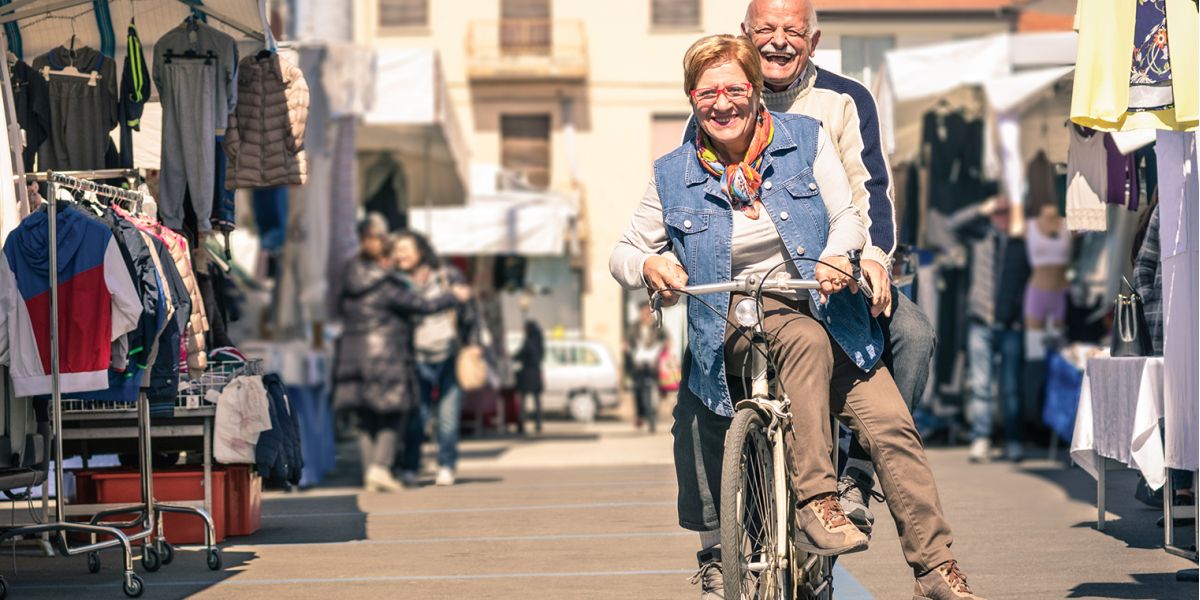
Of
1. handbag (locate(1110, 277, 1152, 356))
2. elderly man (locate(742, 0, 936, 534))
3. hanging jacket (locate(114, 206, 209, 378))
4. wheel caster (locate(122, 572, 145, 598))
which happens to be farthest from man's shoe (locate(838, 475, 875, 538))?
hanging jacket (locate(114, 206, 209, 378))

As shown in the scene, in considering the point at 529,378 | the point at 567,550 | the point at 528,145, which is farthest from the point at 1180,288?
the point at 528,145

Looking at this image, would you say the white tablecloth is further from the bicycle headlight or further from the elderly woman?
the bicycle headlight

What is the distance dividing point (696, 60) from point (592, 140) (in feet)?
115

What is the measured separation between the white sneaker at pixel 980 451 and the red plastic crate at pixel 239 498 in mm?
7641

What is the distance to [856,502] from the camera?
583 cm

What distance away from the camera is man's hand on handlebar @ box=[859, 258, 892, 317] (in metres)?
5.40

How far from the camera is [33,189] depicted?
843 cm

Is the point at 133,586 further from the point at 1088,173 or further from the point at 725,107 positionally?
the point at 1088,173

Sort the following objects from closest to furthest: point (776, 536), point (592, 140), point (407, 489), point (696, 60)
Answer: point (776, 536) → point (696, 60) → point (407, 489) → point (592, 140)

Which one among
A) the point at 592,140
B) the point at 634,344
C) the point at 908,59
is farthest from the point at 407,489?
the point at 592,140

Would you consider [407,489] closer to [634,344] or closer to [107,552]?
[107,552]

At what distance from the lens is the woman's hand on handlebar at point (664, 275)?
17.6 ft

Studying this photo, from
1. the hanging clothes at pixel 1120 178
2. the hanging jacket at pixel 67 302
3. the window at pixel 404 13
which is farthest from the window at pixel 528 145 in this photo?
the hanging jacket at pixel 67 302

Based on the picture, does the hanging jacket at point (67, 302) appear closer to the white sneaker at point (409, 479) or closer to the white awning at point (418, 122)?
the white sneaker at point (409, 479)
